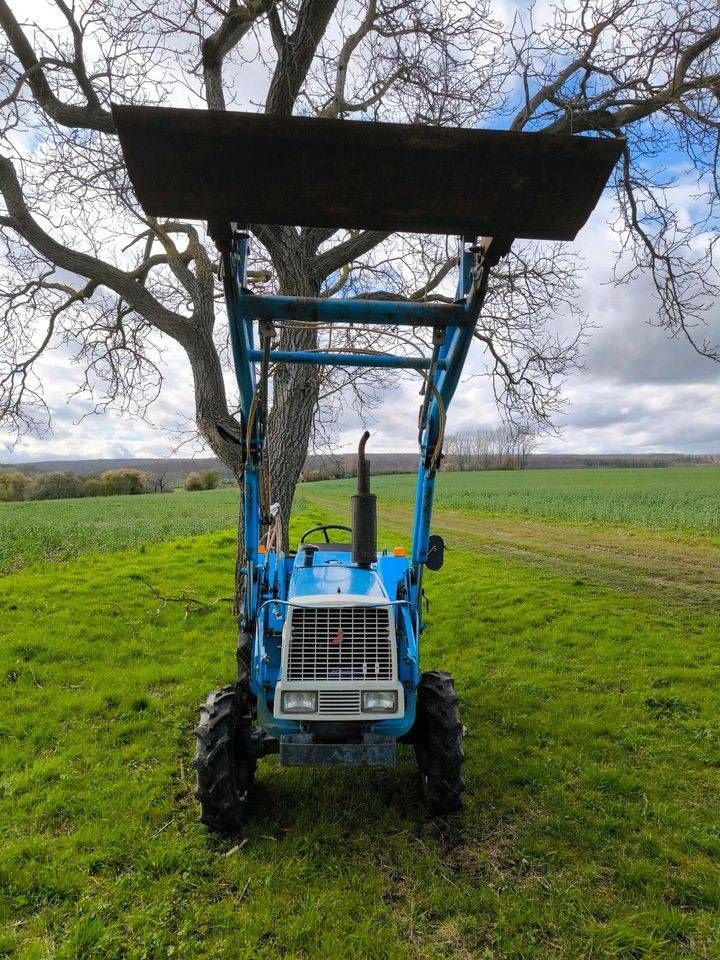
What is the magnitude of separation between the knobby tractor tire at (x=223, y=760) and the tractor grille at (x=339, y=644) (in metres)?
0.51

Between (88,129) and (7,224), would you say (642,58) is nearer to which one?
(88,129)

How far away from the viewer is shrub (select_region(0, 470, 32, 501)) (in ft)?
127

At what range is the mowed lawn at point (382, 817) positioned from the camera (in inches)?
111

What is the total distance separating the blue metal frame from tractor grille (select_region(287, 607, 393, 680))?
19cm

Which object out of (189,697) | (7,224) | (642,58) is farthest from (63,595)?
(642,58)

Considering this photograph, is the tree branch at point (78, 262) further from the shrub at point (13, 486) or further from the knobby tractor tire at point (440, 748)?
the shrub at point (13, 486)

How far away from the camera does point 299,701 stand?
3.27m

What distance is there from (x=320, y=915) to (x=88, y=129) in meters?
7.10

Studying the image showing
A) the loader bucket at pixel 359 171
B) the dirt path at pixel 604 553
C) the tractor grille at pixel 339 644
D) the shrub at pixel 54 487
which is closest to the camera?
the loader bucket at pixel 359 171

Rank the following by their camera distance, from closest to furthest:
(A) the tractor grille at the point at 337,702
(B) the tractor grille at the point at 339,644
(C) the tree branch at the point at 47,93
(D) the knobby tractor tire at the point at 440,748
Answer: (A) the tractor grille at the point at 337,702 → (B) the tractor grille at the point at 339,644 → (D) the knobby tractor tire at the point at 440,748 → (C) the tree branch at the point at 47,93

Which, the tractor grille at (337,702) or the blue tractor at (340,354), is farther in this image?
the tractor grille at (337,702)

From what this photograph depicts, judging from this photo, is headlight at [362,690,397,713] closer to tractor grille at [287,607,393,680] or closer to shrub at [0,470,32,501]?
tractor grille at [287,607,393,680]

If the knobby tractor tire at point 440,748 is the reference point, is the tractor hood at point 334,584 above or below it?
above

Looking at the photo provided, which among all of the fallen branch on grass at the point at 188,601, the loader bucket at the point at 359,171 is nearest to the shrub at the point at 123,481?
the fallen branch on grass at the point at 188,601
